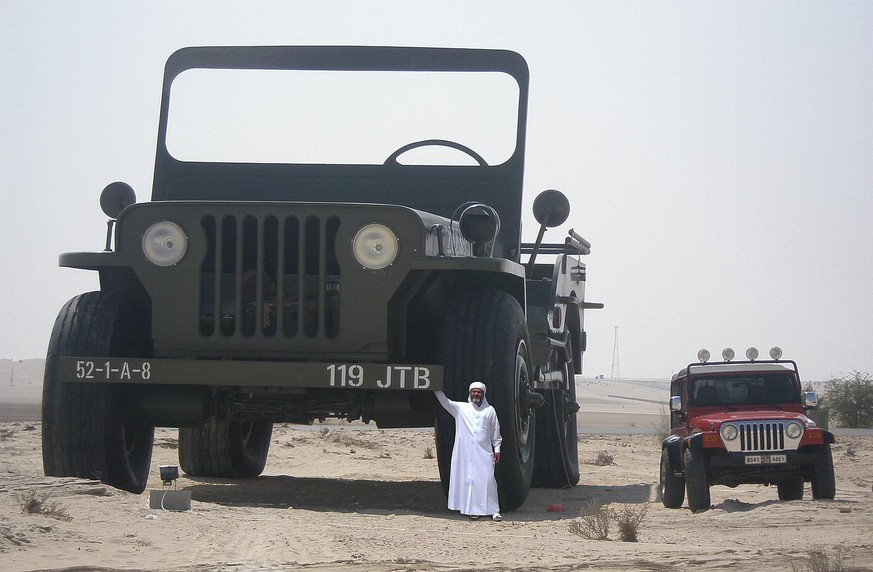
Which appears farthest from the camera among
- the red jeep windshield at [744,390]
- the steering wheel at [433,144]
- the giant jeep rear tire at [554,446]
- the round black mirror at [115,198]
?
the giant jeep rear tire at [554,446]

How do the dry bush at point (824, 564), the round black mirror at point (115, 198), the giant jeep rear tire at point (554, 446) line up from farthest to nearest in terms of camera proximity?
the giant jeep rear tire at point (554, 446) < the round black mirror at point (115, 198) < the dry bush at point (824, 564)

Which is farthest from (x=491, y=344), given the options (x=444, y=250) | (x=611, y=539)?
(x=611, y=539)

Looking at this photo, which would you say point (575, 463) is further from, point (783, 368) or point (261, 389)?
point (261, 389)

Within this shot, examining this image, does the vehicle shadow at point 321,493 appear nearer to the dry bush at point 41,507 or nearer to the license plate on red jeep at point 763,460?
the dry bush at point 41,507

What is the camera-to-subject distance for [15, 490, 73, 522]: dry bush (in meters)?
7.37

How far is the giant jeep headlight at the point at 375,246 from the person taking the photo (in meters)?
8.52

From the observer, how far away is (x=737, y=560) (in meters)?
6.63

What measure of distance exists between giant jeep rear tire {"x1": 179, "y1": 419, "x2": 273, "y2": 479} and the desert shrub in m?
22.2

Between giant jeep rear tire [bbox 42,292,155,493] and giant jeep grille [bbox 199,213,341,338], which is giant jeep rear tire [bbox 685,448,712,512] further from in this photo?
giant jeep rear tire [bbox 42,292,155,493]

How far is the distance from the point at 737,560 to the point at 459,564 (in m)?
1.40

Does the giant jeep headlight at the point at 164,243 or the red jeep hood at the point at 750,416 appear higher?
the giant jeep headlight at the point at 164,243

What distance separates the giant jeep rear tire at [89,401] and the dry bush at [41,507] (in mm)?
1011

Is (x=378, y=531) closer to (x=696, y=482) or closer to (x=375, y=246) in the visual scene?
(x=375, y=246)

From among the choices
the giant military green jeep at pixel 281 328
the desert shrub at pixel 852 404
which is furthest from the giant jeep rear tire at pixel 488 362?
the desert shrub at pixel 852 404
